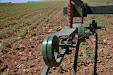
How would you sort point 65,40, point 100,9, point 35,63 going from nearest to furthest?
point 65,40
point 100,9
point 35,63

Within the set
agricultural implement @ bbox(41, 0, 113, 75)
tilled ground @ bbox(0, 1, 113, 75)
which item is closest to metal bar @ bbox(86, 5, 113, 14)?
agricultural implement @ bbox(41, 0, 113, 75)

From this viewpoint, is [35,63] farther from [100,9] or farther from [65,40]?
[100,9]

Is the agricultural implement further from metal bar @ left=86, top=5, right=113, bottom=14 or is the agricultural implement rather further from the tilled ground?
the tilled ground

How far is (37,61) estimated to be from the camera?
342 cm

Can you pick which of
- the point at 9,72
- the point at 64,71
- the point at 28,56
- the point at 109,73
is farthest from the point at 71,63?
the point at 9,72

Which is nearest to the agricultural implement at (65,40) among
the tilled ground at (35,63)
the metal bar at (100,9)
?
the metal bar at (100,9)

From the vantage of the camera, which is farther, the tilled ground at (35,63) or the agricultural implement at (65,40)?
the tilled ground at (35,63)

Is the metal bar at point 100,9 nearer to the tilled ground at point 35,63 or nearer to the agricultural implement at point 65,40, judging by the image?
the agricultural implement at point 65,40

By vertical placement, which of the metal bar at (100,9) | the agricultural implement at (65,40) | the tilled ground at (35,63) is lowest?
the tilled ground at (35,63)

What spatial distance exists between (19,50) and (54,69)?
1.70 m

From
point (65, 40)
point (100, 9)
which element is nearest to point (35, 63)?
point (65, 40)

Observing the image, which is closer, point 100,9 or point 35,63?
point 100,9

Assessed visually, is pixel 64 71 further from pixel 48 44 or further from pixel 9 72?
pixel 48 44

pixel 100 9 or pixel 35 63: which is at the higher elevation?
pixel 100 9
